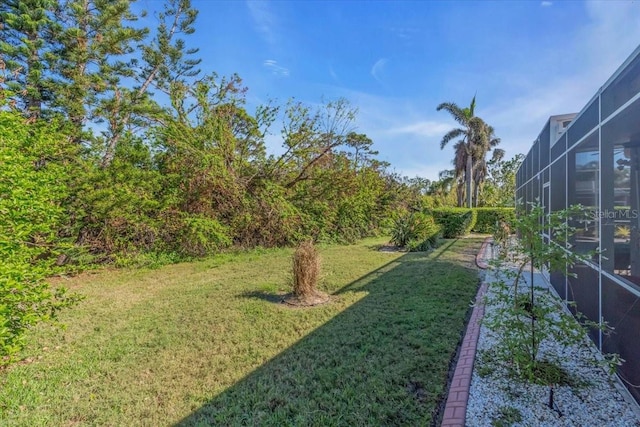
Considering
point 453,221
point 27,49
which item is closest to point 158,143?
point 27,49

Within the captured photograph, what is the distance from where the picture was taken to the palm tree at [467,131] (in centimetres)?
2612

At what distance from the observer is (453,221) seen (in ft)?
55.7

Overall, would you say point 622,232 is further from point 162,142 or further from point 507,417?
point 162,142

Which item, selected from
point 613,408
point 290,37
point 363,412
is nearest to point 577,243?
point 613,408

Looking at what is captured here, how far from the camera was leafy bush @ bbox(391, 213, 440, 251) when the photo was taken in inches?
469

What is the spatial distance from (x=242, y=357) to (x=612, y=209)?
4278 millimetres

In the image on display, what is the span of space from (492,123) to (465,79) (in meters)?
20.9

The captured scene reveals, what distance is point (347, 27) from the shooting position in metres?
10.6

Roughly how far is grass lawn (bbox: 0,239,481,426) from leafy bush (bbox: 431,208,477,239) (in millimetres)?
10315

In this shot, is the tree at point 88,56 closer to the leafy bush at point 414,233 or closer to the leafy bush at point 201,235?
the leafy bush at point 201,235

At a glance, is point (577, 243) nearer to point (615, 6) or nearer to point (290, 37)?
point (615, 6)

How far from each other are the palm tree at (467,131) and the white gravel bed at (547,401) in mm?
24143

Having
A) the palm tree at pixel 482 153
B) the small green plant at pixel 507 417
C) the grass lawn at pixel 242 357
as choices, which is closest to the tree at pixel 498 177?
the palm tree at pixel 482 153

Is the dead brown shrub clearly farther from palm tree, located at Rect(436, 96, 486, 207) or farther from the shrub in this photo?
palm tree, located at Rect(436, 96, 486, 207)
